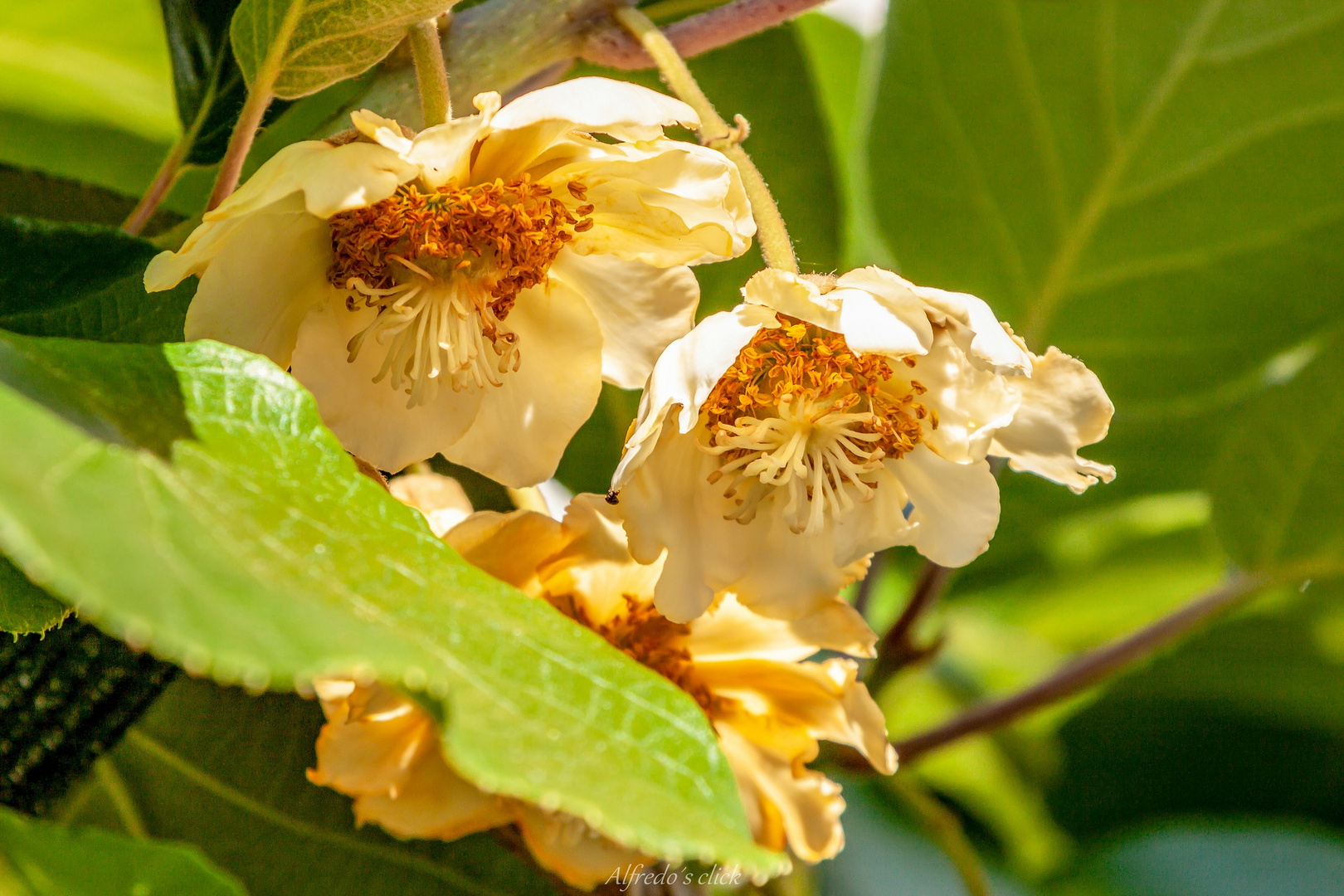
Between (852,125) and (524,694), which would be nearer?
(524,694)

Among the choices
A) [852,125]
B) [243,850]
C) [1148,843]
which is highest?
[852,125]

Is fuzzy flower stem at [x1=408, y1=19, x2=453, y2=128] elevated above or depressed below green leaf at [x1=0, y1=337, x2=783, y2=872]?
above

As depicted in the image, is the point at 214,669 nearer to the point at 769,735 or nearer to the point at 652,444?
the point at 652,444

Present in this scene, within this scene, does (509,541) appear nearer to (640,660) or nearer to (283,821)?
(640,660)

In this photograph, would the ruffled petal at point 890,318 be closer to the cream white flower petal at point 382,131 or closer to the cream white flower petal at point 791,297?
the cream white flower petal at point 791,297

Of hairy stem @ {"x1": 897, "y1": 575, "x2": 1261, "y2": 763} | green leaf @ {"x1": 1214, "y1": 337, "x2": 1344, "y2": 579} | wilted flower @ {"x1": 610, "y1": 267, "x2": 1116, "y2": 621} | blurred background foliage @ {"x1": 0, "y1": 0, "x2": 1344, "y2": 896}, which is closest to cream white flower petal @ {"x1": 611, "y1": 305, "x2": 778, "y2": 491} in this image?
wilted flower @ {"x1": 610, "y1": 267, "x2": 1116, "y2": 621}

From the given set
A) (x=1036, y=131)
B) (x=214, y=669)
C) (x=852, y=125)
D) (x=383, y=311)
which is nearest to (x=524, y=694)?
(x=214, y=669)

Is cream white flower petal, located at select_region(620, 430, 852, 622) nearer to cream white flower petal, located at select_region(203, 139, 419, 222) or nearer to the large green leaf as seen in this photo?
cream white flower petal, located at select_region(203, 139, 419, 222)
